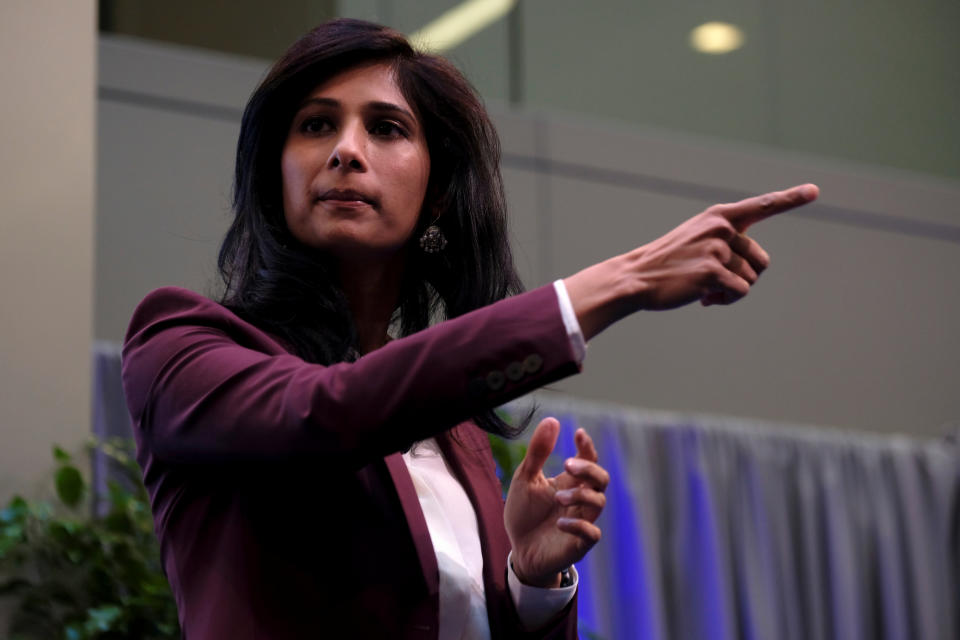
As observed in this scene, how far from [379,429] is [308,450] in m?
0.06

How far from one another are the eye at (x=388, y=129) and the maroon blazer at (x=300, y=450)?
0.92 feet

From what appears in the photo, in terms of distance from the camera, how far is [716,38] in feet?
17.0

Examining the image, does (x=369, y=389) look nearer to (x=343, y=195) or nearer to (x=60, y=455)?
(x=343, y=195)

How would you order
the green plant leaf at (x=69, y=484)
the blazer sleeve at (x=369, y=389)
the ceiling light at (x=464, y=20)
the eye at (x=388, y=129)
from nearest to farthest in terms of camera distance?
the blazer sleeve at (x=369, y=389) < the eye at (x=388, y=129) < the green plant leaf at (x=69, y=484) < the ceiling light at (x=464, y=20)

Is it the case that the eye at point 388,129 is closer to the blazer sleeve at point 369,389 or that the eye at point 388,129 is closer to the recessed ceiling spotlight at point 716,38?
the blazer sleeve at point 369,389

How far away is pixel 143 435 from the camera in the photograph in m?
1.19

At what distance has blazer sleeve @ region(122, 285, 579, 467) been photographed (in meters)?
1.03

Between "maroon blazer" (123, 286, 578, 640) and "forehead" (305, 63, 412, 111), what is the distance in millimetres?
286

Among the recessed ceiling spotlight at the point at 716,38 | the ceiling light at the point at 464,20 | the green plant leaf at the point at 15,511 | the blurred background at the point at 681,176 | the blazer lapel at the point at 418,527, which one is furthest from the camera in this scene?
the recessed ceiling spotlight at the point at 716,38

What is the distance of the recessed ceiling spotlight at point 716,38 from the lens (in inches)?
203

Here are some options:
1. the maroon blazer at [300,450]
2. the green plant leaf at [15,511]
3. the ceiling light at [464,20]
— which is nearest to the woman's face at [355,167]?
the maroon blazer at [300,450]

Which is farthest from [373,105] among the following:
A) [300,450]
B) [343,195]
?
[300,450]

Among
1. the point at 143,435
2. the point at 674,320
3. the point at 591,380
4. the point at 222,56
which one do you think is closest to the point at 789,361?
the point at 674,320

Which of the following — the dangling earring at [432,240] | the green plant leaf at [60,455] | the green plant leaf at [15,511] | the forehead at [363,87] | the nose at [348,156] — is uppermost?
the forehead at [363,87]
